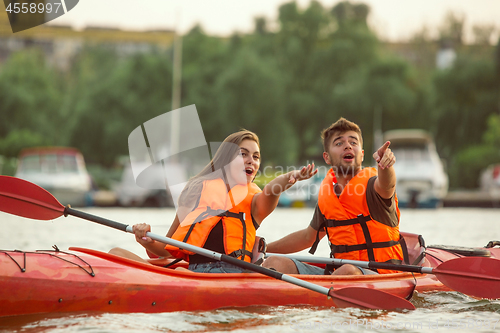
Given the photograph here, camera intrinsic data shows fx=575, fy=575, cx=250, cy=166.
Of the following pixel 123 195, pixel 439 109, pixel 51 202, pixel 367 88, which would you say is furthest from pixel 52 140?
pixel 51 202

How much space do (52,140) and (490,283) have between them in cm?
2512

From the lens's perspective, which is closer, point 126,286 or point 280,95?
point 126,286

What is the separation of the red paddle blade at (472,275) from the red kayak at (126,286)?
1.06 ft

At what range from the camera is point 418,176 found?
14734mm

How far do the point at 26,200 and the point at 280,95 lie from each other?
72.0 feet

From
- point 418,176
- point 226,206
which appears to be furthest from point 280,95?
point 226,206

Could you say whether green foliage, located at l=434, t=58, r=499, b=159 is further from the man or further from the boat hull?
the boat hull

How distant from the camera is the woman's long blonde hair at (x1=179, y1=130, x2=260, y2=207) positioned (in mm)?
4254

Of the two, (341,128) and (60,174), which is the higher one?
(60,174)

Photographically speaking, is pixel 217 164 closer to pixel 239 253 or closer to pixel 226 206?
pixel 226 206

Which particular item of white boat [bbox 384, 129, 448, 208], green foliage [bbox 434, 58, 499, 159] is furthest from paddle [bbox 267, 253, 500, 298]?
green foliage [bbox 434, 58, 499, 159]

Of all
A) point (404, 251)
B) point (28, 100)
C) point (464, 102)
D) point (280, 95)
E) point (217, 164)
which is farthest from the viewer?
point (28, 100)

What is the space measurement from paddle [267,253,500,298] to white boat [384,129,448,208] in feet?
34.1

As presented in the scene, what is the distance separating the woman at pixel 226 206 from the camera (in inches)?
165
